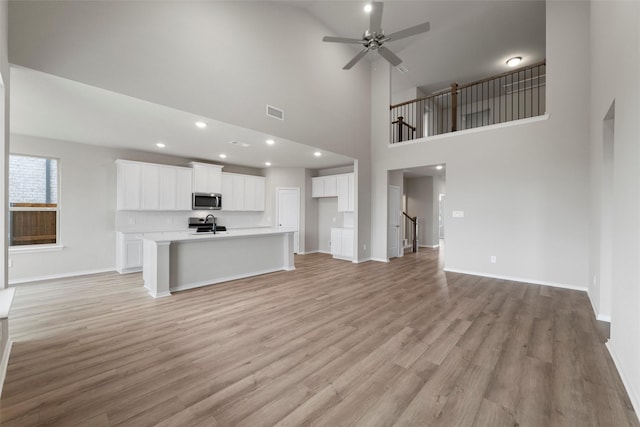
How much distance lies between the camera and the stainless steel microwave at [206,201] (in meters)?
6.45

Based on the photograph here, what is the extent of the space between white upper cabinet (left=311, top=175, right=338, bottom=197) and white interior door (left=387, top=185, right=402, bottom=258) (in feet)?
5.19

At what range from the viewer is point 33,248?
4.71 m

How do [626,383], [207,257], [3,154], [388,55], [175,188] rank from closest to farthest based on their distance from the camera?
[626,383] < [3,154] < [388,55] < [207,257] < [175,188]

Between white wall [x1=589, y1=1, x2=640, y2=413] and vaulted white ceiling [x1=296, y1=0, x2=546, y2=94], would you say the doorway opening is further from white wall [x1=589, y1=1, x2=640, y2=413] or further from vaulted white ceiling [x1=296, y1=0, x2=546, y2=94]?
white wall [x1=589, y1=1, x2=640, y2=413]

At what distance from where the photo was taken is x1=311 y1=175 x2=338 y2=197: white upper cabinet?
761cm

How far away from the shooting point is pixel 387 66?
6.57 metres

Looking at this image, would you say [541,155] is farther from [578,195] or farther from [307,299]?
[307,299]

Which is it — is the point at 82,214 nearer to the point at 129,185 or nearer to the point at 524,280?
the point at 129,185

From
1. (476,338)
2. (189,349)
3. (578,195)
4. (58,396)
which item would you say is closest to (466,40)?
(578,195)

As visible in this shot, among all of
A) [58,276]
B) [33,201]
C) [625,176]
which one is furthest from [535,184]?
[33,201]

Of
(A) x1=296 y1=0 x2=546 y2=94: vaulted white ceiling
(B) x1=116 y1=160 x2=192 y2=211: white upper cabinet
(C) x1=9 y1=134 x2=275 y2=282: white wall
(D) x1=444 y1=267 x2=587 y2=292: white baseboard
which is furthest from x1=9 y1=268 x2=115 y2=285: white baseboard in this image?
(D) x1=444 y1=267 x2=587 y2=292: white baseboard

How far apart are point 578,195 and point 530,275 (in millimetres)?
1527

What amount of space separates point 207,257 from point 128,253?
7.25 feet

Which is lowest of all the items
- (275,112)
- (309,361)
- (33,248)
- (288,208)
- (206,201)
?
(309,361)
